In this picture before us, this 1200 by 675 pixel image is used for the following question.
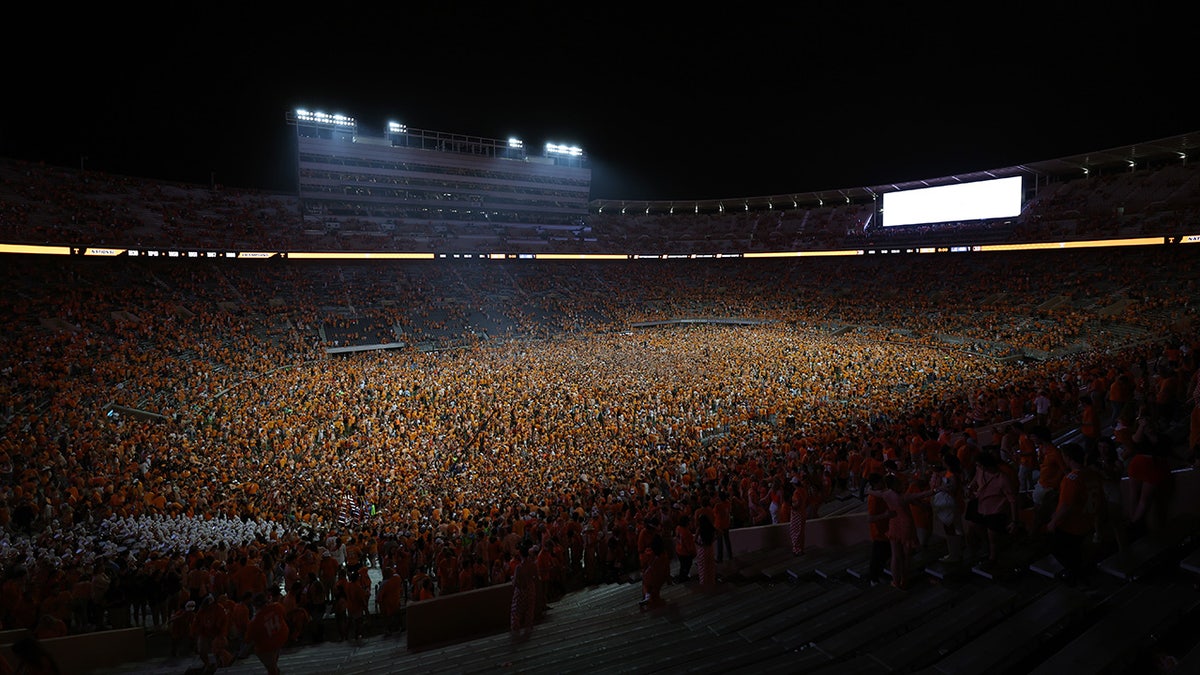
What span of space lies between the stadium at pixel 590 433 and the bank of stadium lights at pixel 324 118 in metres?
0.55

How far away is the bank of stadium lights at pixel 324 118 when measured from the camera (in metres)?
44.1

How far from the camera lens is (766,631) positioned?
495cm

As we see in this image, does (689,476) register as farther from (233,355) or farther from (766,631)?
(233,355)

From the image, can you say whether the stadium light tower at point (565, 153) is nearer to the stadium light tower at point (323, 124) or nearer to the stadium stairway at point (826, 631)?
the stadium light tower at point (323, 124)

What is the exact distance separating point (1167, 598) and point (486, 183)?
5264 centimetres

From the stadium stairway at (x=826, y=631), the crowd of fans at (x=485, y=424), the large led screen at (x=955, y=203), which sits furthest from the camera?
the large led screen at (x=955, y=203)

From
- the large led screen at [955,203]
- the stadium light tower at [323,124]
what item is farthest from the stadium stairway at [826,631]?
the stadium light tower at [323,124]

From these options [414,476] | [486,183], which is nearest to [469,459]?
[414,476]

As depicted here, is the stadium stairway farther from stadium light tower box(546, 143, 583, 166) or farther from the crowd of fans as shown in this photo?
stadium light tower box(546, 143, 583, 166)

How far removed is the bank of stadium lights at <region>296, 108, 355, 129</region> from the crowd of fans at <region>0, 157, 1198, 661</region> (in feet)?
45.5

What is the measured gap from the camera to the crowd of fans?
7.06 m

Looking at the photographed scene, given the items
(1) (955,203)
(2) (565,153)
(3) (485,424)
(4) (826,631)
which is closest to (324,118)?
(2) (565,153)

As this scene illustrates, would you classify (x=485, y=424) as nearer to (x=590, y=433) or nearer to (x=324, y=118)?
(x=590, y=433)

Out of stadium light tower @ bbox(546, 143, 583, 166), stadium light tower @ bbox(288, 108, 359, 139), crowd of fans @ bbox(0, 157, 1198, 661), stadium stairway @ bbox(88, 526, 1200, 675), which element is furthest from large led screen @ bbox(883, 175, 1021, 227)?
stadium light tower @ bbox(288, 108, 359, 139)
